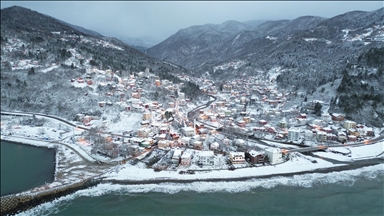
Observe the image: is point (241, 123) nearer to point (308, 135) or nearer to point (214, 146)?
point (308, 135)

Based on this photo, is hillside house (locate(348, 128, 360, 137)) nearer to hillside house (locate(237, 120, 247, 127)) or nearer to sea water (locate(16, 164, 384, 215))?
sea water (locate(16, 164, 384, 215))

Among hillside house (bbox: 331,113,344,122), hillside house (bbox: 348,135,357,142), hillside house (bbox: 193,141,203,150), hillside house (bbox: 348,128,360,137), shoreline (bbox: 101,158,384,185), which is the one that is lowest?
shoreline (bbox: 101,158,384,185)

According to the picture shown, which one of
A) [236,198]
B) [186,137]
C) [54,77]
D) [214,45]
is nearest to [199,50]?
[214,45]

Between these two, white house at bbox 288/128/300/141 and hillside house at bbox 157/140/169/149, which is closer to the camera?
hillside house at bbox 157/140/169/149

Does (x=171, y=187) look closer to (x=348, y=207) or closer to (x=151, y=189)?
(x=151, y=189)

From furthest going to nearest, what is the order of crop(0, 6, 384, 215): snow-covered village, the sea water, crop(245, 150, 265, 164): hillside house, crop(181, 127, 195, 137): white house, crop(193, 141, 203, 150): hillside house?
crop(181, 127, 195, 137): white house
crop(193, 141, 203, 150): hillside house
crop(245, 150, 265, 164): hillside house
crop(0, 6, 384, 215): snow-covered village
the sea water

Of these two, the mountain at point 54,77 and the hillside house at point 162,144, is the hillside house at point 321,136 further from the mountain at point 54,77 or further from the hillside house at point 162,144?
the mountain at point 54,77

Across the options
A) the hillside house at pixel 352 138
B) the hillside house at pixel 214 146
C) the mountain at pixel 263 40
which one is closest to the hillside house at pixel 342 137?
the hillside house at pixel 352 138

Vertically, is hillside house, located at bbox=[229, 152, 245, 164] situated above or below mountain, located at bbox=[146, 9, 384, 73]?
below

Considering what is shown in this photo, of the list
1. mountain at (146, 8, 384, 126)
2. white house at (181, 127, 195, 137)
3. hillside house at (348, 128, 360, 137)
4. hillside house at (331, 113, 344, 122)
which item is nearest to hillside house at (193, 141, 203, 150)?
white house at (181, 127, 195, 137)
